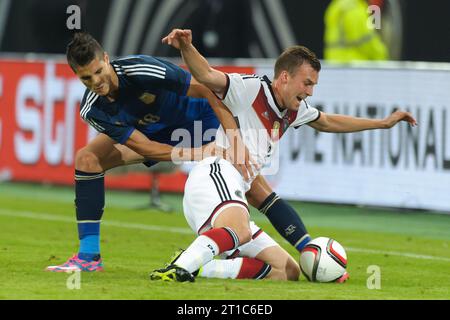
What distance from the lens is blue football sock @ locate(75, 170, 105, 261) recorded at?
8844 mm

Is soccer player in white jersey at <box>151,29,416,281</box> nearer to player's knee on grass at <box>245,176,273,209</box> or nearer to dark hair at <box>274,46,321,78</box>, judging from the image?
dark hair at <box>274,46,321,78</box>

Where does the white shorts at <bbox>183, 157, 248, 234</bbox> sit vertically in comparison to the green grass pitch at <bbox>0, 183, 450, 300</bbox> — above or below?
above

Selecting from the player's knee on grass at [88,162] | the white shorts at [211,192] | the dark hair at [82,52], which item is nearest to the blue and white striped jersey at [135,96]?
the player's knee on grass at [88,162]

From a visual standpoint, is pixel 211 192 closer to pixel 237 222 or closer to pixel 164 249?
pixel 237 222

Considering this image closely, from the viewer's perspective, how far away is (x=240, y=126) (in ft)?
28.0

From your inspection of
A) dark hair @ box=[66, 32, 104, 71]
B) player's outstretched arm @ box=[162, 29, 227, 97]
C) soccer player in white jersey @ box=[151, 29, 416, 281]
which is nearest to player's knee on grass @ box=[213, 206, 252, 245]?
soccer player in white jersey @ box=[151, 29, 416, 281]

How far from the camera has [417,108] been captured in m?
13.3

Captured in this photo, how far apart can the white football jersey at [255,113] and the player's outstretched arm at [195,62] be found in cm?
9

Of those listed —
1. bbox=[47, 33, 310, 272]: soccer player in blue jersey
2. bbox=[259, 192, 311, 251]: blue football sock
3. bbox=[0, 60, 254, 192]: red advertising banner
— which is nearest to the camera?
bbox=[47, 33, 310, 272]: soccer player in blue jersey

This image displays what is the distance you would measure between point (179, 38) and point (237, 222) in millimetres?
1250

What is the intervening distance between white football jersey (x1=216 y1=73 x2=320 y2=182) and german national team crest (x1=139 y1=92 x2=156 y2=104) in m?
0.56

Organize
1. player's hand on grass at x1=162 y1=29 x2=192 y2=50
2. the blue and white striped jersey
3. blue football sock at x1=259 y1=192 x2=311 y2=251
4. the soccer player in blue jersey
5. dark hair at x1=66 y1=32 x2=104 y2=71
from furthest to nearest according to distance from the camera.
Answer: blue football sock at x1=259 y1=192 x2=311 y2=251
the blue and white striped jersey
the soccer player in blue jersey
dark hair at x1=66 y1=32 x2=104 y2=71
player's hand on grass at x1=162 y1=29 x2=192 y2=50

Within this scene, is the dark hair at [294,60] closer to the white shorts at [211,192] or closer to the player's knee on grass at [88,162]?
the white shorts at [211,192]

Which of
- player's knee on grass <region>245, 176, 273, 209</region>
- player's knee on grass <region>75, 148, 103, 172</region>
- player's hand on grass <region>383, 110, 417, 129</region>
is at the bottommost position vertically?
player's knee on grass <region>245, 176, 273, 209</region>
